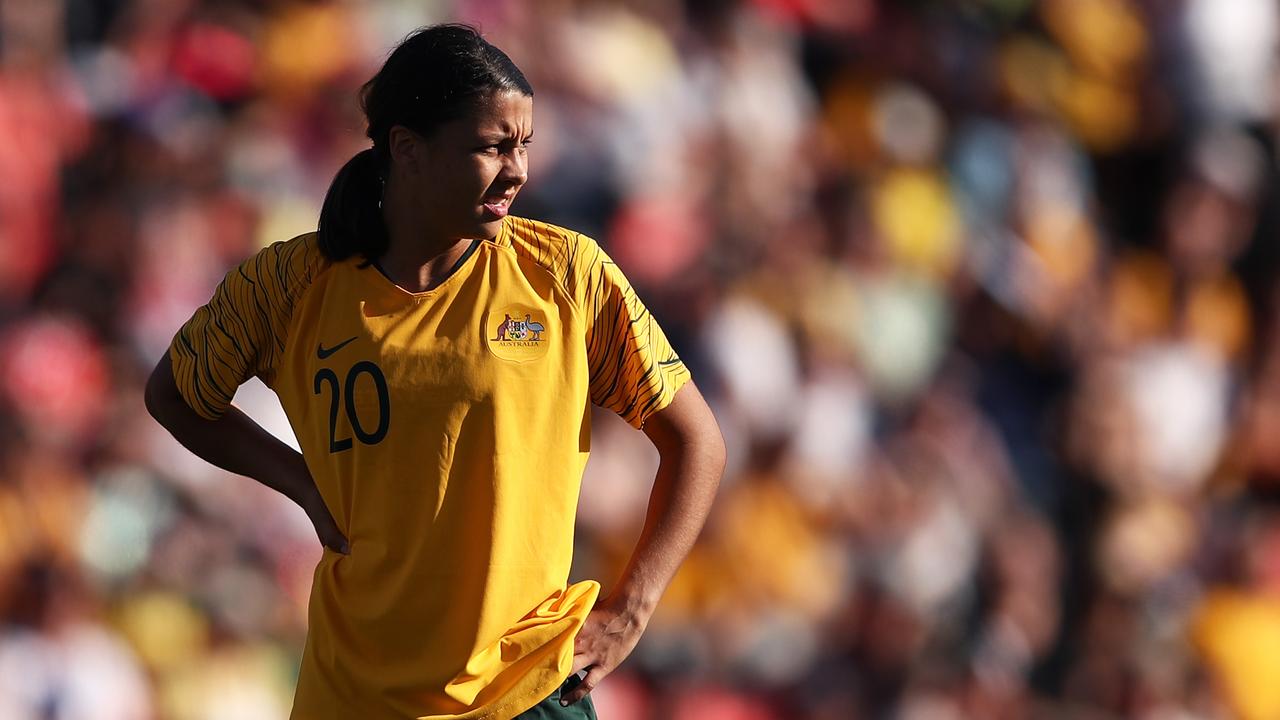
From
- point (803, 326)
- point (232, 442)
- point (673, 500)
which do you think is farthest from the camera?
point (803, 326)

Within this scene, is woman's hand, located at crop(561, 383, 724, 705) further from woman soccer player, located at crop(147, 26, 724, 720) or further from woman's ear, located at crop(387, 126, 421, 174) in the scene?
woman's ear, located at crop(387, 126, 421, 174)

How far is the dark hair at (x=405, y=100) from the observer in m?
2.80

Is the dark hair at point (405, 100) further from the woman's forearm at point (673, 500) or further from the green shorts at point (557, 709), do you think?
the green shorts at point (557, 709)

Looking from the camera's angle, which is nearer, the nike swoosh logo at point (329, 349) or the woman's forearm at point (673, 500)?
the nike swoosh logo at point (329, 349)

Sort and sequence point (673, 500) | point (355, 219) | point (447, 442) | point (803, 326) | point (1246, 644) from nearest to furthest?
point (447, 442) < point (355, 219) < point (673, 500) < point (1246, 644) < point (803, 326)

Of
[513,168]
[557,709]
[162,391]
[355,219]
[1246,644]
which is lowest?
Result: [1246,644]

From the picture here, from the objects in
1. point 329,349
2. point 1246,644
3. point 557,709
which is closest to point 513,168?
point 329,349

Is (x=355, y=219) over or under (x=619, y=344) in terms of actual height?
over

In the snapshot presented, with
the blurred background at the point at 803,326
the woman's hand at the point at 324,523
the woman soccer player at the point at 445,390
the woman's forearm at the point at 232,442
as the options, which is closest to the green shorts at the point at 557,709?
the woman soccer player at the point at 445,390

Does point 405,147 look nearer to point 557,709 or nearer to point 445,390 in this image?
point 445,390

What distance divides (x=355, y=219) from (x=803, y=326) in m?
→ 4.57

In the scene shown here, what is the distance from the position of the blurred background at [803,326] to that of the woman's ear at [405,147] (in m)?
3.34

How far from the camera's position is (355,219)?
2.93 metres

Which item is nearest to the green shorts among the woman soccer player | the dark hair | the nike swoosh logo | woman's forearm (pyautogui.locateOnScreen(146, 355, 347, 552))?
the woman soccer player
